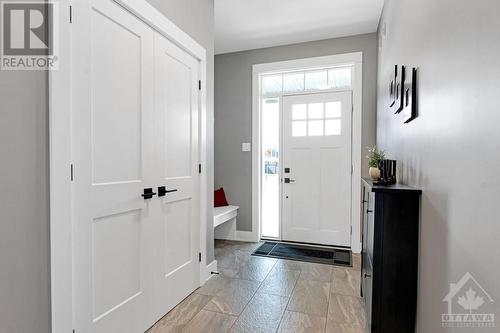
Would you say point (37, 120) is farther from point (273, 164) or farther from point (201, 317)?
point (273, 164)

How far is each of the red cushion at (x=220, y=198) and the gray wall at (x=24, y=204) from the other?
9.61 feet

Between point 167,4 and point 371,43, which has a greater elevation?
point 371,43

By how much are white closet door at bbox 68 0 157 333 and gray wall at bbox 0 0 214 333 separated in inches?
6.8

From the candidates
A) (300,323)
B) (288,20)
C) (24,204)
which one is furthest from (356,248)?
(24,204)

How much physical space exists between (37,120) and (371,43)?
3732 millimetres

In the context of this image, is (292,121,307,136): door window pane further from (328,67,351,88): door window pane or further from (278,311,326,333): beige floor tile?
(278,311,326,333): beige floor tile

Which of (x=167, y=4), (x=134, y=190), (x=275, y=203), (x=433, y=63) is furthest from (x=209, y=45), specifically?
(x=275, y=203)

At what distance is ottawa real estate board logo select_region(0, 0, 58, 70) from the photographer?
120 centimetres

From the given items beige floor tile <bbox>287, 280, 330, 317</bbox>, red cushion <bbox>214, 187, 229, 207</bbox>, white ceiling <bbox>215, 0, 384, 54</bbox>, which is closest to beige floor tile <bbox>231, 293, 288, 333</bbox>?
beige floor tile <bbox>287, 280, 330, 317</bbox>

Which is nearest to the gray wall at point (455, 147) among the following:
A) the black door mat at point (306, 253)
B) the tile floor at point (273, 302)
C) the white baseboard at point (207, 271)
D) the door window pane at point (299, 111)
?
the tile floor at point (273, 302)

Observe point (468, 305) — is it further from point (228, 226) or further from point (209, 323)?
point (228, 226)

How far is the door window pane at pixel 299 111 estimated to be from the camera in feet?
13.0

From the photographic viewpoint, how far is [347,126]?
148 inches

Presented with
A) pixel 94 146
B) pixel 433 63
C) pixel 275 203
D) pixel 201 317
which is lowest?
pixel 201 317
